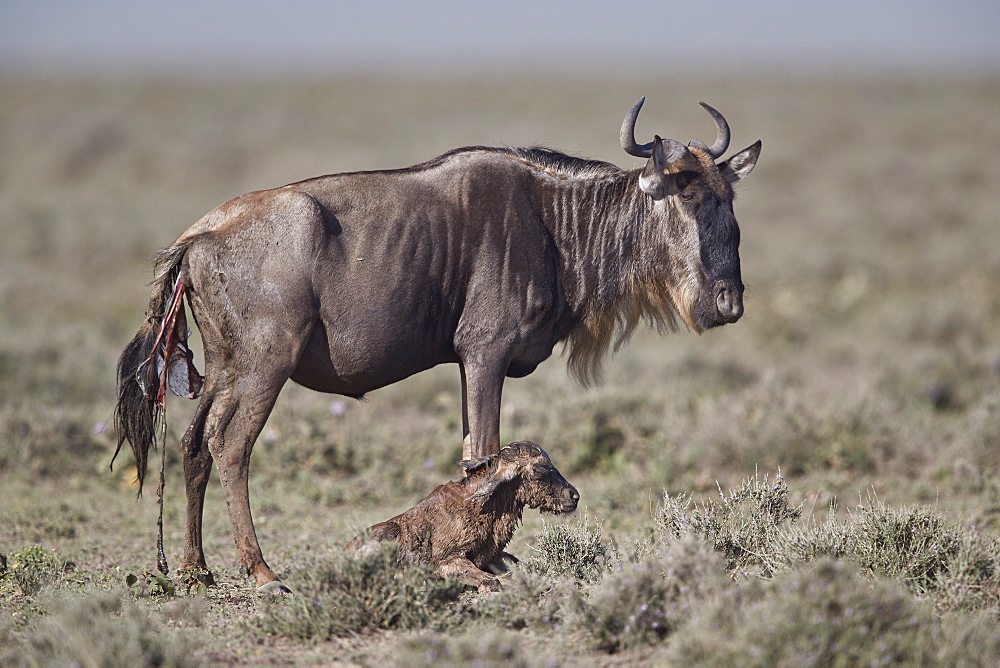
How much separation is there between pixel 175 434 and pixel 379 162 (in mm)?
23909

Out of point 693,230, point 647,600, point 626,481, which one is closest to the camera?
point 647,600

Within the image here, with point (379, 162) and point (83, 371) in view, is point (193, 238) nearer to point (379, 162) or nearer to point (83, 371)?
point (83, 371)

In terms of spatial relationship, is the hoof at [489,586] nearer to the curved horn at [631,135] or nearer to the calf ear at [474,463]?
the calf ear at [474,463]

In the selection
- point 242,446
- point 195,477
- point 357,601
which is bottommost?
point 357,601

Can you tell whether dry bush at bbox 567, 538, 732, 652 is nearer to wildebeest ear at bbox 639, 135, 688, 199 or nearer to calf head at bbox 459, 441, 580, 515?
calf head at bbox 459, 441, 580, 515

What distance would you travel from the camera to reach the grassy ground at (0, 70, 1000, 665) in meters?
4.52

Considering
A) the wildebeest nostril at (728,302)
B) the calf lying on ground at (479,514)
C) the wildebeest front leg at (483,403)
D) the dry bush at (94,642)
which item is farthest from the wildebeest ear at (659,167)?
the dry bush at (94,642)

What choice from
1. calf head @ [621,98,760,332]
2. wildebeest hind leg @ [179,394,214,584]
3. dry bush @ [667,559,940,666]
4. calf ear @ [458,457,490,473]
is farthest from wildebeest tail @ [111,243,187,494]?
dry bush @ [667,559,940,666]

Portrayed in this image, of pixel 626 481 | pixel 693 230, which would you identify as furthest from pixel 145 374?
pixel 626 481

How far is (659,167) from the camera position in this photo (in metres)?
6.16

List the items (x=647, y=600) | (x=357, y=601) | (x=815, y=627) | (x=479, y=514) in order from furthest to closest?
(x=479, y=514) < (x=357, y=601) < (x=647, y=600) < (x=815, y=627)

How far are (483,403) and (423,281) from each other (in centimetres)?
79

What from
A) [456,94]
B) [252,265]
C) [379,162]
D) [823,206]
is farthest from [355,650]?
[456,94]

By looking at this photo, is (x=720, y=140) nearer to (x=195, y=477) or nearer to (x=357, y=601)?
(x=357, y=601)
